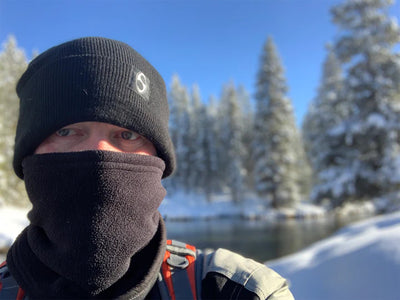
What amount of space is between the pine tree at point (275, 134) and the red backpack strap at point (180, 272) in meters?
25.1

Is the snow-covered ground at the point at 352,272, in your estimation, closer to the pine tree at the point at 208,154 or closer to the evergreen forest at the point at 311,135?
the evergreen forest at the point at 311,135

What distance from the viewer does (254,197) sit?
31.7m

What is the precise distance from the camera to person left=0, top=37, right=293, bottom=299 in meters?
1.11

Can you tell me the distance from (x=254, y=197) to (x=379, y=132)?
23.0 meters

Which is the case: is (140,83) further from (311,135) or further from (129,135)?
(311,135)

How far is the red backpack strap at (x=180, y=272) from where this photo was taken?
116 centimetres

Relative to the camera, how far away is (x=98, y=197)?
3.71 ft

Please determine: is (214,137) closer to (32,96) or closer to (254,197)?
(254,197)

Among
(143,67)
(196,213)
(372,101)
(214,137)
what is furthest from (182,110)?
(143,67)

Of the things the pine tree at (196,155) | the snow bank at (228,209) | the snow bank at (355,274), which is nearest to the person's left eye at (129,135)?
the snow bank at (355,274)

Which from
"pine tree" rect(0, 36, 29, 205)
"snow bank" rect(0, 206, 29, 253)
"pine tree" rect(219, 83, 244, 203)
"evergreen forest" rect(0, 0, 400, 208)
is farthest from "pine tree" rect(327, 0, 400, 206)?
"pine tree" rect(219, 83, 244, 203)

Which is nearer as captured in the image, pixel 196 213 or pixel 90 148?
pixel 90 148

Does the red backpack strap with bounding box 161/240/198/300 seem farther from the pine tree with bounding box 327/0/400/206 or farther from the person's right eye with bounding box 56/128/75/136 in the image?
the pine tree with bounding box 327/0/400/206

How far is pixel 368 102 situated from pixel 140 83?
11.2m
